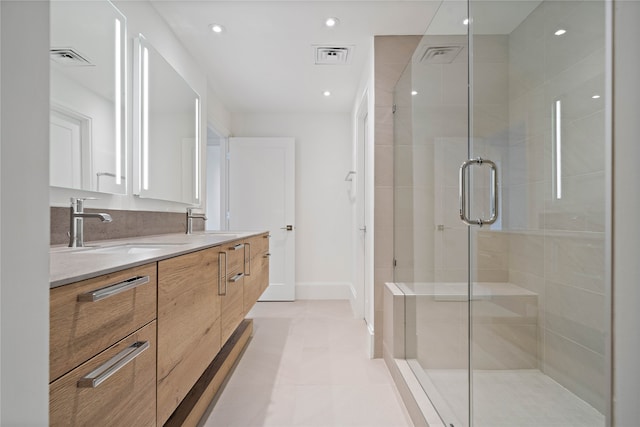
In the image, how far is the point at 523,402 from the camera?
113cm

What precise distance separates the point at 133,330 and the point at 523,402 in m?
1.24

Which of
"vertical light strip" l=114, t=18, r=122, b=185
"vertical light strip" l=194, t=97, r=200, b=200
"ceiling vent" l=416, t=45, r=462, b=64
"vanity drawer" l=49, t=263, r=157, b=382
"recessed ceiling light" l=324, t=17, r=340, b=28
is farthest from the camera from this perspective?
"vertical light strip" l=194, t=97, r=200, b=200

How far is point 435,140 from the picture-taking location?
5.86 feet

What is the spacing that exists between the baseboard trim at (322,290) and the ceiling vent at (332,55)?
255 centimetres

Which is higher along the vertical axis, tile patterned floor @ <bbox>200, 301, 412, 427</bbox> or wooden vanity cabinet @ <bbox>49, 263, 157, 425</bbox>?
wooden vanity cabinet @ <bbox>49, 263, 157, 425</bbox>

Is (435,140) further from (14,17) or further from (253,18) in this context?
(14,17)

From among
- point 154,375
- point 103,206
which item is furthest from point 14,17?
point 103,206

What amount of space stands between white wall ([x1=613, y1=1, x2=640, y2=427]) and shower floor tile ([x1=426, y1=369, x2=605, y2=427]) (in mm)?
304

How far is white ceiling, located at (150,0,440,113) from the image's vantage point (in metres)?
2.13

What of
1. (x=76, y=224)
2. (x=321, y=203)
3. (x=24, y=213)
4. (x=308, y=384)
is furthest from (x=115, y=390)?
(x=321, y=203)

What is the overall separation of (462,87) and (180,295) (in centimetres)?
143

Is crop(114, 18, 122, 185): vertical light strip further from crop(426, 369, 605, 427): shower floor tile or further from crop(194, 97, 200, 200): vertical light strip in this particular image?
crop(426, 369, 605, 427): shower floor tile

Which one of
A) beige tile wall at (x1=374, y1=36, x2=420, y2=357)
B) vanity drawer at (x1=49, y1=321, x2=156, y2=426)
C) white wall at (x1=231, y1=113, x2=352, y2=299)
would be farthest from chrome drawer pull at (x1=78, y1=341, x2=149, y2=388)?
white wall at (x1=231, y1=113, x2=352, y2=299)

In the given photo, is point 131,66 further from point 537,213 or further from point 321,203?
point 321,203
